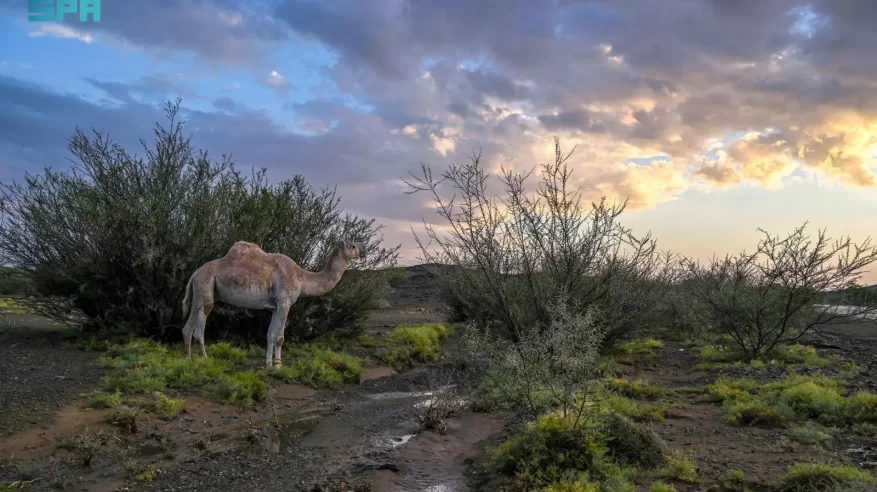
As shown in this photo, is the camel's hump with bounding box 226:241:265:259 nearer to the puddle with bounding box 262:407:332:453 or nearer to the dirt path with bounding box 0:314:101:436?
the dirt path with bounding box 0:314:101:436

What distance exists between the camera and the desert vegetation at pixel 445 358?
6484 mm

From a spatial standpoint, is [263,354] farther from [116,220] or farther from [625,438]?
[625,438]

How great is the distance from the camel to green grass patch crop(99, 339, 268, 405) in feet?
2.25

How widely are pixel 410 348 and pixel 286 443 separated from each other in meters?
7.56

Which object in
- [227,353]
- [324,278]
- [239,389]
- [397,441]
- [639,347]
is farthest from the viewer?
[639,347]

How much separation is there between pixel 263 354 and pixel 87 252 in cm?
411

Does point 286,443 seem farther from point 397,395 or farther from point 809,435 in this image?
→ point 809,435

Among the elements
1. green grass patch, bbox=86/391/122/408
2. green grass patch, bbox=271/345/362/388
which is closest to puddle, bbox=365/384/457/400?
green grass patch, bbox=271/345/362/388

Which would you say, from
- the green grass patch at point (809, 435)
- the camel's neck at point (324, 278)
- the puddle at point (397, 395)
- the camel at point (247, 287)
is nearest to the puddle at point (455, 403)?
the puddle at point (397, 395)

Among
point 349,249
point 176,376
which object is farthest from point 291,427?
point 349,249

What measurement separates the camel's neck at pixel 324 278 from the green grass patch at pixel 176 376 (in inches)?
87.1

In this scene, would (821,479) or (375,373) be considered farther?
(375,373)

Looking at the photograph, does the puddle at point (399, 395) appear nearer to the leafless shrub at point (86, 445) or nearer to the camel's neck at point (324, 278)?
the camel's neck at point (324, 278)

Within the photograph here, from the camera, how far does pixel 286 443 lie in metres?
7.67
